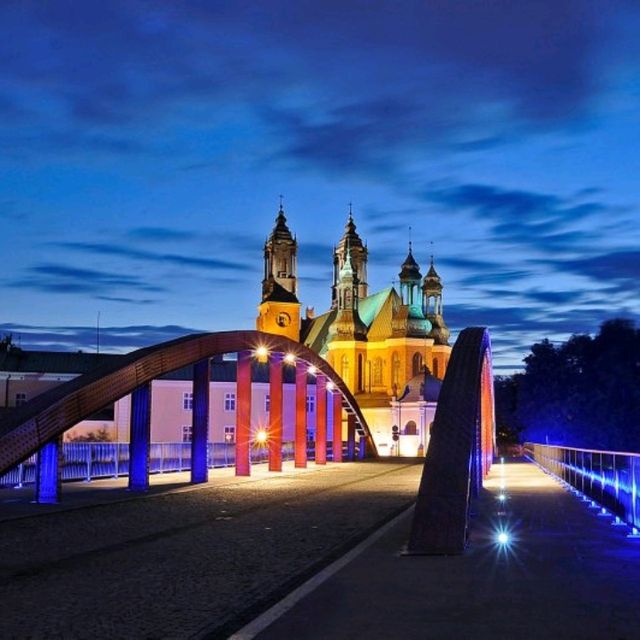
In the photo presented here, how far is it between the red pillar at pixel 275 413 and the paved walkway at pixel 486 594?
22469mm

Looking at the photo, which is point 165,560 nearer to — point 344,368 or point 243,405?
point 243,405

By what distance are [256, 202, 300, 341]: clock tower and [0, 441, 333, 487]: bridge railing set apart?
200 feet

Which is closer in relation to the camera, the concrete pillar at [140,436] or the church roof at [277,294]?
the concrete pillar at [140,436]

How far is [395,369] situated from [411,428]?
985 centimetres

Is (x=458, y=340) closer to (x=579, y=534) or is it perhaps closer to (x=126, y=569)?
(x=579, y=534)

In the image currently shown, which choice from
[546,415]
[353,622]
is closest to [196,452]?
[353,622]

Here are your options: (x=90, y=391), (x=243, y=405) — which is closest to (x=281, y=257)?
(x=243, y=405)

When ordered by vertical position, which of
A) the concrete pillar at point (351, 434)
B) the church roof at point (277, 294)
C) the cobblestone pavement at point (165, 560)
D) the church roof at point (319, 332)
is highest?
the church roof at point (277, 294)

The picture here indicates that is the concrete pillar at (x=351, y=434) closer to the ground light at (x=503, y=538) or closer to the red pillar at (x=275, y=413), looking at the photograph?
the red pillar at (x=275, y=413)

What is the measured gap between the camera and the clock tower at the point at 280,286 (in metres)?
102

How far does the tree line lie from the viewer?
7288cm

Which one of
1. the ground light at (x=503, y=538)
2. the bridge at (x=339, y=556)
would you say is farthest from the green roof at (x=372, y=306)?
the ground light at (x=503, y=538)

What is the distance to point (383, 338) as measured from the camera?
95188mm

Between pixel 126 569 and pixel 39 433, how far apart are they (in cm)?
934
